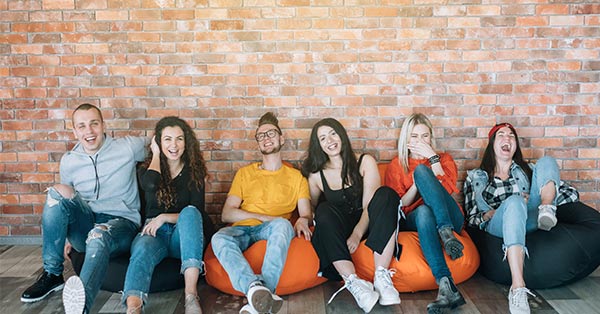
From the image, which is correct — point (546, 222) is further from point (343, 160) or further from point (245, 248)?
point (245, 248)

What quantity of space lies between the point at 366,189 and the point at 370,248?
1.75 feet

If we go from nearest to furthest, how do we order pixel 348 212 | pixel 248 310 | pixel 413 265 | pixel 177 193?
pixel 248 310
pixel 413 265
pixel 177 193
pixel 348 212

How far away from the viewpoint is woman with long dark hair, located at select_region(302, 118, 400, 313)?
2.96 metres

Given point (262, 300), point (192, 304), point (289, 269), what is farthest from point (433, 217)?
point (192, 304)

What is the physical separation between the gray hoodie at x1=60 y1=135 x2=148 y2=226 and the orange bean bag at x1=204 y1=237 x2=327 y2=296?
0.69 metres

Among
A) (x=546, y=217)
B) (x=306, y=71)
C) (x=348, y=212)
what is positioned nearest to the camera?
(x=546, y=217)

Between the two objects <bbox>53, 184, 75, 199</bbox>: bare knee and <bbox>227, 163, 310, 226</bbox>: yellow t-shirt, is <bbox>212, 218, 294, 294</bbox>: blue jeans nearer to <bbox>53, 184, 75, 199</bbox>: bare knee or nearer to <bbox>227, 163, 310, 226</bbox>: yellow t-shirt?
<bbox>227, 163, 310, 226</bbox>: yellow t-shirt

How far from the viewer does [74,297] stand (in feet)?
8.62

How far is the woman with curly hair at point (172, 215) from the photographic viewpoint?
2.85 m

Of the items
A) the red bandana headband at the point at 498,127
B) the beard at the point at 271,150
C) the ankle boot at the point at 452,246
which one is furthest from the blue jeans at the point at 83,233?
the red bandana headband at the point at 498,127

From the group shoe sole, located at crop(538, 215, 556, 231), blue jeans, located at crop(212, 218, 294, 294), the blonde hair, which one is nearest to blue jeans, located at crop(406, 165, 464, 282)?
the blonde hair

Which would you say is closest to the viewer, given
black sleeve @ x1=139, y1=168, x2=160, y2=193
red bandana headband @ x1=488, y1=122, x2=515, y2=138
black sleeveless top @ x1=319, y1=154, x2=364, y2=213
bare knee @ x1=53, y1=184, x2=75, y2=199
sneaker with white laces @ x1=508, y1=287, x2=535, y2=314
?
sneaker with white laces @ x1=508, y1=287, x2=535, y2=314

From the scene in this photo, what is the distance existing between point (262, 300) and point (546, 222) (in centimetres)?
186

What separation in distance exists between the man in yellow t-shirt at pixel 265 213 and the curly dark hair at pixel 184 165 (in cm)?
30
